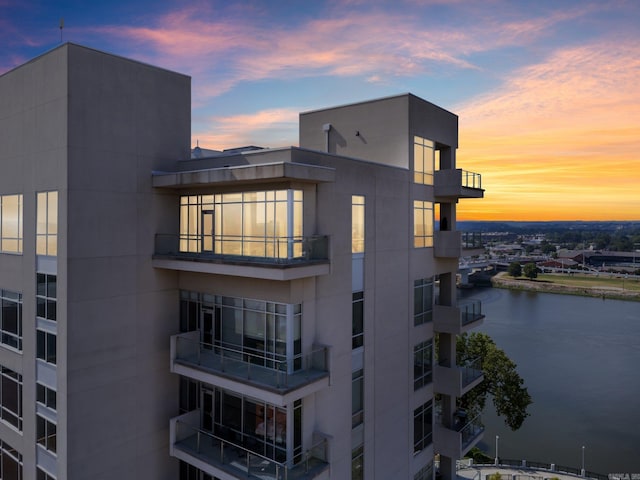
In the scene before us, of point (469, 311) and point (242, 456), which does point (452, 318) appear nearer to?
point (469, 311)

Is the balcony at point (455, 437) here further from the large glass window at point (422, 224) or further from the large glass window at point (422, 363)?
the large glass window at point (422, 224)

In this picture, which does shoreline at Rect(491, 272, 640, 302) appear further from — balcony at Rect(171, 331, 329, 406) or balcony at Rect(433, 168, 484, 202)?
balcony at Rect(171, 331, 329, 406)

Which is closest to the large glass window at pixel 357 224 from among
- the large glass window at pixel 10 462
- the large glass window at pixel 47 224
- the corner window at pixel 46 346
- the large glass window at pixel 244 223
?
the large glass window at pixel 244 223

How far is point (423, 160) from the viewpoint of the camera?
19.9m

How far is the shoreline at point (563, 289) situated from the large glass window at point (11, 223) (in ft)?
373

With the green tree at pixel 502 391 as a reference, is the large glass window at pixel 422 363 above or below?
above

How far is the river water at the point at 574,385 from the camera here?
3741 centimetres

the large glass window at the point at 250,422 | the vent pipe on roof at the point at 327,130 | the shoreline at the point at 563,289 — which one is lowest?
the shoreline at the point at 563,289

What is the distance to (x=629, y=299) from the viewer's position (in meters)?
100

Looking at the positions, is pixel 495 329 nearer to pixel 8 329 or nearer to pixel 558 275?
pixel 8 329

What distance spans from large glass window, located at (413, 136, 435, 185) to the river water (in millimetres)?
27845

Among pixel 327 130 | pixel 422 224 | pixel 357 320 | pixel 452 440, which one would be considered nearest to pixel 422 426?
pixel 452 440

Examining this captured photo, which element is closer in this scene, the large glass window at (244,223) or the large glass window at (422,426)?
the large glass window at (244,223)

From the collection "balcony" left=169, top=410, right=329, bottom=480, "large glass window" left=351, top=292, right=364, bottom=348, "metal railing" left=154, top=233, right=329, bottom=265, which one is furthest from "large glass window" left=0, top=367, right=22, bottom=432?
"large glass window" left=351, top=292, right=364, bottom=348
